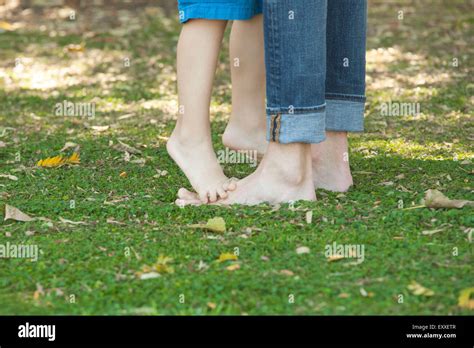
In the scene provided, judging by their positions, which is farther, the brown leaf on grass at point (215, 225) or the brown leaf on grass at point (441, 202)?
the brown leaf on grass at point (441, 202)

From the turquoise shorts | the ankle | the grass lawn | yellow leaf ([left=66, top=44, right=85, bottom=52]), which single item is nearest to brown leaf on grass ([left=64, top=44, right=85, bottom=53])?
yellow leaf ([left=66, top=44, right=85, bottom=52])

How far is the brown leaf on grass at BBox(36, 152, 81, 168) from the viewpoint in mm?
3201

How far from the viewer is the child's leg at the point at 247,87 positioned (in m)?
2.98

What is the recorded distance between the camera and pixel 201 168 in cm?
275

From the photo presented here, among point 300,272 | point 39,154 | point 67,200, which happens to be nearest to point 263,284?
point 300,272

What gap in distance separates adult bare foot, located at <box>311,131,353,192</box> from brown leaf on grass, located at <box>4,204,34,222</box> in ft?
3.04

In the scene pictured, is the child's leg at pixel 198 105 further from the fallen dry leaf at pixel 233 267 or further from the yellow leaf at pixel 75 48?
the yellow leaf at pixel 75 48

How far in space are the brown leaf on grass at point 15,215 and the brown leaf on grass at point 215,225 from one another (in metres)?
0.51

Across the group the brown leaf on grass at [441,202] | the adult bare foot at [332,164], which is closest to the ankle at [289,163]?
the adult bare foot at [332,164]

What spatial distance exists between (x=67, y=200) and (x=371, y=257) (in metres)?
1.06

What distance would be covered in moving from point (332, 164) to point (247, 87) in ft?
1.40

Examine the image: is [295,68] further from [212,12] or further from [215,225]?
[215,225]

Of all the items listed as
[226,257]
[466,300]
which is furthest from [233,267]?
[466,300]

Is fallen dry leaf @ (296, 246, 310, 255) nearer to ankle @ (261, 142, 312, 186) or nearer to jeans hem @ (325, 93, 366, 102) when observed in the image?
ankle @ (261, 142, 312, 186)
